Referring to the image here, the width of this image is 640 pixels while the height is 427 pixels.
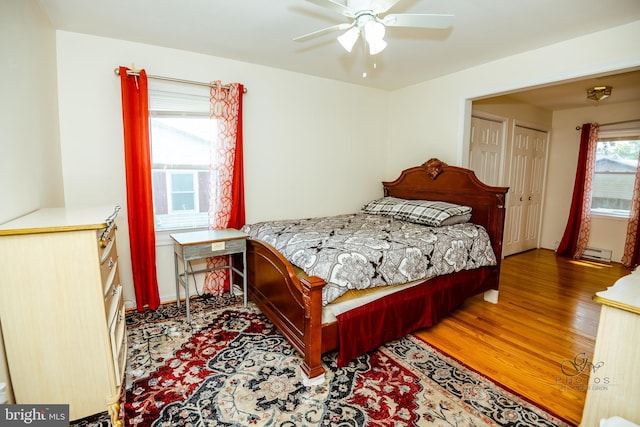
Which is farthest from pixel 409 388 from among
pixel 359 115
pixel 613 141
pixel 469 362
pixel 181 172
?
pixel 613 141

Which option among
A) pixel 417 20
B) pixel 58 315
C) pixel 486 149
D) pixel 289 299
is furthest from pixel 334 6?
pixel 486 149

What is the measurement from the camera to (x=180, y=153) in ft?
10.1

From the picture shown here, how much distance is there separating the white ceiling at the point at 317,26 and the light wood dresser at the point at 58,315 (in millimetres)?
1664

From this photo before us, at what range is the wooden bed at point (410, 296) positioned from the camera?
1.93 metres

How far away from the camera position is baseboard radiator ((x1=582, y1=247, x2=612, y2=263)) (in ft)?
15.7

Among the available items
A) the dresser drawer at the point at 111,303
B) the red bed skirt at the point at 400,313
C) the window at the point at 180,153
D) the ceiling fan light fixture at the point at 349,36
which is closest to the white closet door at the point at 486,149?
the red bed skirt at the point at 400,313

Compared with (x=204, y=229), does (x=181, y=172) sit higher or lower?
higher

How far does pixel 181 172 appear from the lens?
10.2 feet

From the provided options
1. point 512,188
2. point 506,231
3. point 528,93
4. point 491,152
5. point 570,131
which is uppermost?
point 528,93

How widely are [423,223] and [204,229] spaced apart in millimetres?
2283

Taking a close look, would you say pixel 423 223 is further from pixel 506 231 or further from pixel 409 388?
pixel 506 231

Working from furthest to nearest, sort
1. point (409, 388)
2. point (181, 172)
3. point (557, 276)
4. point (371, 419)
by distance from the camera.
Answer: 1. point (557, 276)
2. point (181, 172)
3. point (409, 388)
4. point (371, 419)

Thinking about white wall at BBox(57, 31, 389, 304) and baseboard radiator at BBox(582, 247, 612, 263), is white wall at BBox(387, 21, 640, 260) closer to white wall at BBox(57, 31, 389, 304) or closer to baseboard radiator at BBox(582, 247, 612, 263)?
baseboard radiator at BBox(582, 247, 612, 263)

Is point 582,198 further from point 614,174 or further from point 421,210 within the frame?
point 421,210
